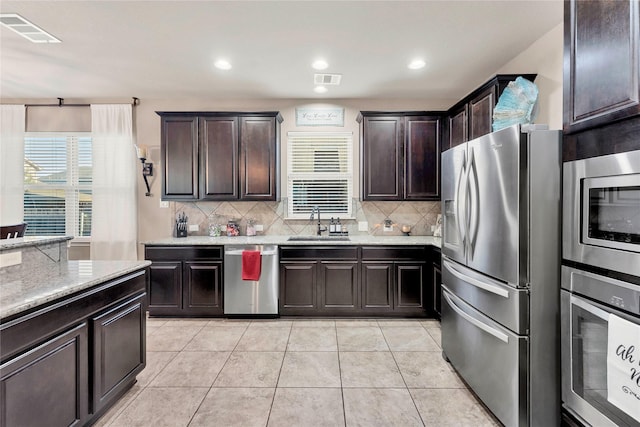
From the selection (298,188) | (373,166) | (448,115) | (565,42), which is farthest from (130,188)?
(565,42)

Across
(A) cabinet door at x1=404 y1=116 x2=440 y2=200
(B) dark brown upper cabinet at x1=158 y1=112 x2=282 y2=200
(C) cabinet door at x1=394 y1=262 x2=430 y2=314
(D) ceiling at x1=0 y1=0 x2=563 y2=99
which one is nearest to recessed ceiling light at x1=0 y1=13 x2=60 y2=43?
(D) ceiling at x1=0 y1=0 x2=563 y2=99

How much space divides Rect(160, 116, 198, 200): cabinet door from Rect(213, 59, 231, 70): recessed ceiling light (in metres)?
0.86

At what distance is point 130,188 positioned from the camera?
411cm

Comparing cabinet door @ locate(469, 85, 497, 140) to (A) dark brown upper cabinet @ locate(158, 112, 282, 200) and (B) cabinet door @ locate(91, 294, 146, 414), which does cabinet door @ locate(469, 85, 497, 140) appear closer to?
(A) dark brown upper cabinet @ locate(158, 112, 282, 200)

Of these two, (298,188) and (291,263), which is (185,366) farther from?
A: (298,188)


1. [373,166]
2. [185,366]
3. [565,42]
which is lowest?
[185,366]

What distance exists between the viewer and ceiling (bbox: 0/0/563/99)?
224cm

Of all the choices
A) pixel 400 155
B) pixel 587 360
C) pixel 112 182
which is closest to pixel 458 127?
pixel 400 155

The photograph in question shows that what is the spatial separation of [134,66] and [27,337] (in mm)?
2926

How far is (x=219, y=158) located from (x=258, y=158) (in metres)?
0.50

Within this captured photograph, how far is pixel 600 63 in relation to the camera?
1.27 metres

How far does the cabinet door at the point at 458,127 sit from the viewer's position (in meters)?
3.20

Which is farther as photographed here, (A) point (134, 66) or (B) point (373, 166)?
(B) point (373, 166)

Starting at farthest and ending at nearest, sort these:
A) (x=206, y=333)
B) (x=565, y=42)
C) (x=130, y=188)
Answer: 1. (x=130, y=188)
2. (x=206, y=333)
3. (x=565, y=42)
